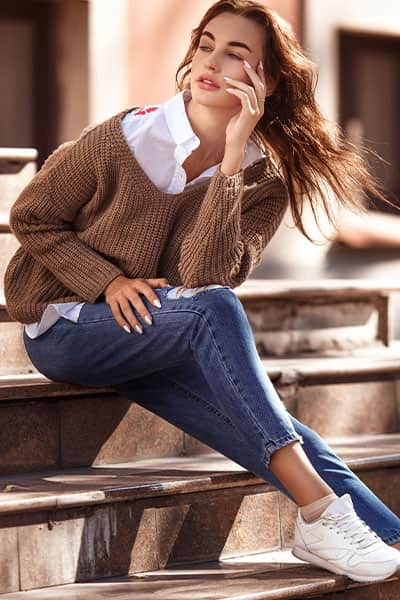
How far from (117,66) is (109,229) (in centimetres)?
188

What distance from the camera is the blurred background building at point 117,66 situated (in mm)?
4875

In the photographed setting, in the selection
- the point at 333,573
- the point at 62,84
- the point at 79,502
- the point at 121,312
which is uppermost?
the point at 62,84

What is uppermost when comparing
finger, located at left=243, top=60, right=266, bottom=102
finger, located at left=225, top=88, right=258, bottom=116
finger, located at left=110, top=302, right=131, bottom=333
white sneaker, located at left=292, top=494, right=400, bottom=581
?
finger, located at left=243, top=60, right=266, bottom=102

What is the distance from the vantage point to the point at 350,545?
289cm

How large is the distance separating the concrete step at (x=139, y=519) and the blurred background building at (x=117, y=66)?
76.4 inches

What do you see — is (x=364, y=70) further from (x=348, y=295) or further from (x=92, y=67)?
(x=348, y=295)

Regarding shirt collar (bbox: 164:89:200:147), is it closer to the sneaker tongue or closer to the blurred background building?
the sneaker tongue

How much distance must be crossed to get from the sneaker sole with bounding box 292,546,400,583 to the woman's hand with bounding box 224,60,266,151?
3.21 feet

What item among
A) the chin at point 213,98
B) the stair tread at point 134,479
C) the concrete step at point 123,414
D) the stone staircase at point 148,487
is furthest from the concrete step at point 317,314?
the chin at point 213,98

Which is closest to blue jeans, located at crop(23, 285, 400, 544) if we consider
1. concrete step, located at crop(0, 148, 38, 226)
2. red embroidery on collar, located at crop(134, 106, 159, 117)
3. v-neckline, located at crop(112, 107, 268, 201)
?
v-neckline, located at crop(112, 107, 268, 201)

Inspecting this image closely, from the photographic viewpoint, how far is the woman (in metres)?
2.89

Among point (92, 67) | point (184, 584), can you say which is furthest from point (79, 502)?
point (92, 67)

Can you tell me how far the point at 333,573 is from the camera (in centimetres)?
294

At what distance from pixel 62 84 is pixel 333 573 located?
263cm
